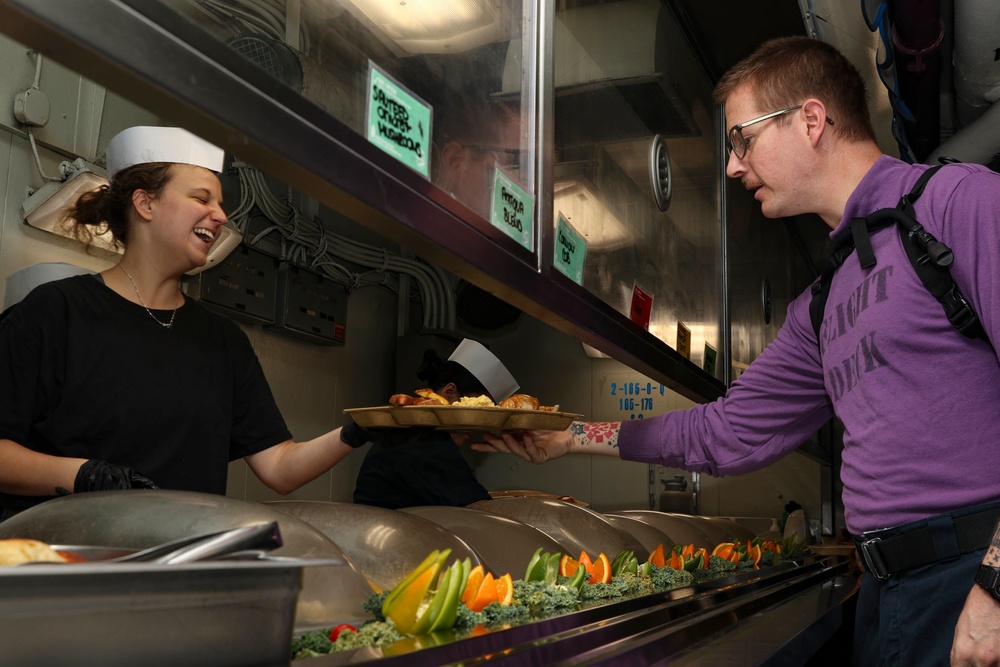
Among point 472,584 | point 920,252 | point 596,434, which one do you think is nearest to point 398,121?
point 472,584

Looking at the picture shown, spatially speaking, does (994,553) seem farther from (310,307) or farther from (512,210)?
(310,307)

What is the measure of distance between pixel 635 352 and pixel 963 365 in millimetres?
874

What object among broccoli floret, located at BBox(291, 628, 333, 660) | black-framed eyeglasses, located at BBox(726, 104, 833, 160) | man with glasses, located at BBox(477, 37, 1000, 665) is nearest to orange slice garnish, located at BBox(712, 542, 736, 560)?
man with glasses, located at BBox(477, 37, 1000, 665)

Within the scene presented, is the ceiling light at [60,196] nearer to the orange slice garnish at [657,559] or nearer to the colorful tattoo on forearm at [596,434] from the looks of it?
the colorful tattoo on forearm at [596,434]

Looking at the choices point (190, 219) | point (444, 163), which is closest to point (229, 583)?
point (444, 163)

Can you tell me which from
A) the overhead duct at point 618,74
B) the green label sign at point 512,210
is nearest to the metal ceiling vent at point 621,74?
the overhead duct at point 618,74

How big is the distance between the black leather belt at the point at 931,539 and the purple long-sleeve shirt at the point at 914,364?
0.07 feet

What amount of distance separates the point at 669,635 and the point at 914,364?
616mm

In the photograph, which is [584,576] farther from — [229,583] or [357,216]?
[229,583]

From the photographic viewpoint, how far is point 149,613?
655 mm

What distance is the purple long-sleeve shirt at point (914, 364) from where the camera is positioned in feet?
4.77

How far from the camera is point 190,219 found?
6.40 ft

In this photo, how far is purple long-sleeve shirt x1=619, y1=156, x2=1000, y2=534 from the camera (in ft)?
4.77

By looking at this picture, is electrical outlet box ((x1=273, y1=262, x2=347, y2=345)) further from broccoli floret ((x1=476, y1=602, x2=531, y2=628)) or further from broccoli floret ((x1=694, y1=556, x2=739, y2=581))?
broccoli floret ((x1=476, y1=602, x2=531, y2=628))
